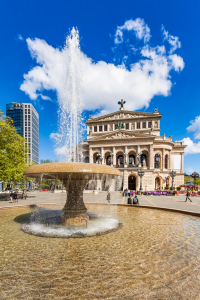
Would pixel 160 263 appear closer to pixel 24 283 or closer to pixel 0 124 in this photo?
pixel 24 283

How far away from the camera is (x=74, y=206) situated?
8133mm

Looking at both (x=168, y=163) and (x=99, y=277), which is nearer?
(x=99, y=277)

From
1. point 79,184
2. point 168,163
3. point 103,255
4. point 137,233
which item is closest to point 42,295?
point 103,255

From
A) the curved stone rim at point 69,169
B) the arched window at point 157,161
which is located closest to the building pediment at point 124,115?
the arched window at point 157,161

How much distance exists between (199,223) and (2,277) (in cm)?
861

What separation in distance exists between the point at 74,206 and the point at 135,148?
1445 inches

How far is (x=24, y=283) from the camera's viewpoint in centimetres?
344

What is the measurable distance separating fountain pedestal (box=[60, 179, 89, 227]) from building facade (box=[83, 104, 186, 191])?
30.6m

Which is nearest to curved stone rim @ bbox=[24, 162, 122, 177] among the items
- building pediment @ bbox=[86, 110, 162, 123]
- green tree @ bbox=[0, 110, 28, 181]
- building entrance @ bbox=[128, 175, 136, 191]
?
green tree @ bbox=[0, 110, 28, 181]

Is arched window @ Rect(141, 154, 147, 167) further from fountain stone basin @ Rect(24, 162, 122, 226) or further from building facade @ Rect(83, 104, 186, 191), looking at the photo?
fountain stone basin @ Rect(24, 162, 122, 226)

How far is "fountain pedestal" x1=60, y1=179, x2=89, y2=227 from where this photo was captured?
26.1 feet

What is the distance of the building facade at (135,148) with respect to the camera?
137 ft

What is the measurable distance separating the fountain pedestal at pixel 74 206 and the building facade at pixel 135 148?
3061 centimetres

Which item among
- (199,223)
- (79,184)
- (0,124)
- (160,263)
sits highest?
(0,124)
